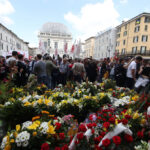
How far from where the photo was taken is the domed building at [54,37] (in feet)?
250

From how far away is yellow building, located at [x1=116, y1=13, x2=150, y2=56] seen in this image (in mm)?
33562

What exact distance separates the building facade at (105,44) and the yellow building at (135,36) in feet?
11.8

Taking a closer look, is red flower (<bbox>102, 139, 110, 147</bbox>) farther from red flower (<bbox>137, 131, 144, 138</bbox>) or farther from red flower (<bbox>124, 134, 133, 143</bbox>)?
red flower (<bbox>137, 131, 144, 138</bbox>)

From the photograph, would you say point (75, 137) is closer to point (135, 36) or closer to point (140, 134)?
point (140, 134)

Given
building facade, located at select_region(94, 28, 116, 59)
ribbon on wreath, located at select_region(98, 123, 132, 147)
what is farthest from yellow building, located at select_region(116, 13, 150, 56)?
ribbon on wreath, located at select_region(98, 123, 132, 147)

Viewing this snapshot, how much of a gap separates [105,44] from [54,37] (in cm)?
3743

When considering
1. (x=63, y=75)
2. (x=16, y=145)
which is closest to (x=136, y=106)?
(x=16, y=145)

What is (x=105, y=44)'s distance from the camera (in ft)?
164

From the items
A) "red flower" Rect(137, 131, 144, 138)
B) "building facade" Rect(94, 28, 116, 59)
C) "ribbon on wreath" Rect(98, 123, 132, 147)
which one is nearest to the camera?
"ribbon on wreath" Rect(98, 123, 132, 147)

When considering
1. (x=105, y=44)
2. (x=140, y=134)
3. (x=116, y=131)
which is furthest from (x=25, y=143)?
(x=105, y=44)

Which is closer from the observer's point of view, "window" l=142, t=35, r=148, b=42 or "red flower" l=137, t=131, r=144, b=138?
"red flower" l=137, t=131, r=144, b=138

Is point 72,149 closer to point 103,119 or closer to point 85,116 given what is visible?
point 103,119

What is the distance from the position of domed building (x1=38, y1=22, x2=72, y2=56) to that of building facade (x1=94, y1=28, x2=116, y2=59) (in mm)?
22833

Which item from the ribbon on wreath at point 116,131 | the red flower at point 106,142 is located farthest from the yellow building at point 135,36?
the red flower at point 106,142
